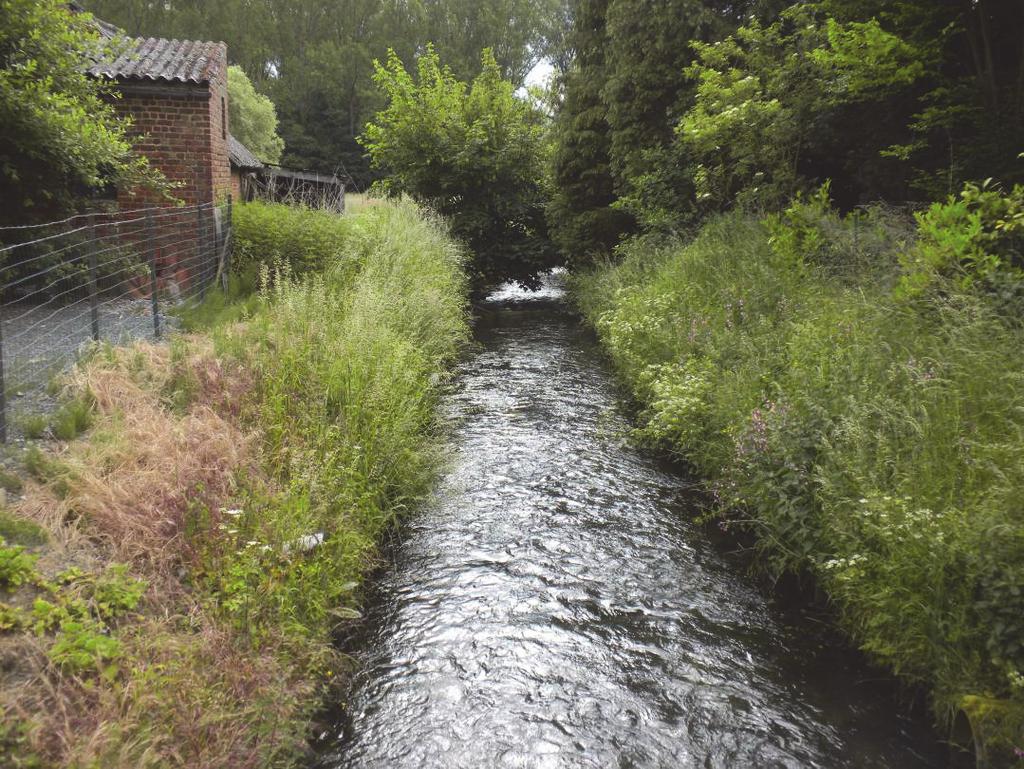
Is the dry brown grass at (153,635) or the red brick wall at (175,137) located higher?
the red brick wall at (175,137)

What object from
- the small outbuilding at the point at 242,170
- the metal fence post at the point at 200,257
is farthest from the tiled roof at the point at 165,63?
the small outbuilding at the point at 242,170

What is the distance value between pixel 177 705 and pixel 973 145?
27.7ft

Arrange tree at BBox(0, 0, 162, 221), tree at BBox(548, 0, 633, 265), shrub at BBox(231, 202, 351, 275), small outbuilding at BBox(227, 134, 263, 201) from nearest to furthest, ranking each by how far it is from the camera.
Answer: tree at BBox(0, 0, 162, 221)
shrub at BBox(231, 202, 351, 275)
tree at BBox(548, 0, 633, 265)
small outbuilding at BBox(227, 134, 263, 201)

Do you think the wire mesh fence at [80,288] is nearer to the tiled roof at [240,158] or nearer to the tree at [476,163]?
the tree at [476,163]

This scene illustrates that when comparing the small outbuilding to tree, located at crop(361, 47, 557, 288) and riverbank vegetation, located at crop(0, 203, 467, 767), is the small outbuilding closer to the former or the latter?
tree, located at crop(361, 47, 557, 288)

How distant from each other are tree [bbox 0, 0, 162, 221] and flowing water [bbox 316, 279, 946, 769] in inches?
226

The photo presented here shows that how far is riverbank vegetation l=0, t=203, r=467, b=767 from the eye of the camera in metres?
2.65

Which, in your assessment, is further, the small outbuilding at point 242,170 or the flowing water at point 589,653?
the small outbuilding at point 242,170

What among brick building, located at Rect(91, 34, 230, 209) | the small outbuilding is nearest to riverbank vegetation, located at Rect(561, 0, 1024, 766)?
brick building, located at Rect(91, 34, 230, 209)

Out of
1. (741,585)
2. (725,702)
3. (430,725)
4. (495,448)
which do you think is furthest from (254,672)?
(495,448)

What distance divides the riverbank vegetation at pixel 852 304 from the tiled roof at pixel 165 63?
7.24 metres

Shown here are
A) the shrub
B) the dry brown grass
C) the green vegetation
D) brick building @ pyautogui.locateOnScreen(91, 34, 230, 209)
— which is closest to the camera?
the dry brown grass

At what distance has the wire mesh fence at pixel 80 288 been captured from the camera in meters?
5.27

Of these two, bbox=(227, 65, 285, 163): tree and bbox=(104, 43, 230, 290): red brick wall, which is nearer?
bbox=(104, 43, 230, 290): red brick wall
